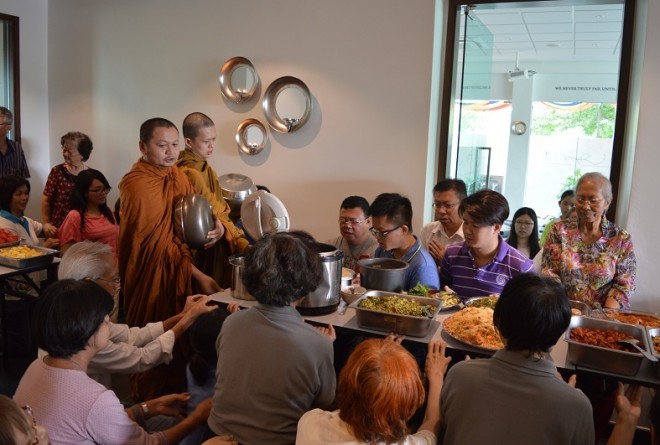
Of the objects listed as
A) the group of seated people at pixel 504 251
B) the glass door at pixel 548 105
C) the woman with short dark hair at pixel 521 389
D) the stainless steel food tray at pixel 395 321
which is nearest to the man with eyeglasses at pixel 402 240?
the group of seated people at pixel 504 251

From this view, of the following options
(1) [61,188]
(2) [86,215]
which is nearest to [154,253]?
(2) [86,215]

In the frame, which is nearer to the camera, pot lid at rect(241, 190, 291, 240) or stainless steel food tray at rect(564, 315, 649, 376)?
stainless steel food tray at rect(564, 315, 649, 376)

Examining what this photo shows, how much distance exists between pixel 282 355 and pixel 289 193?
2705 millimetres

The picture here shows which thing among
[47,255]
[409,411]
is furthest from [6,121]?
[409,411]

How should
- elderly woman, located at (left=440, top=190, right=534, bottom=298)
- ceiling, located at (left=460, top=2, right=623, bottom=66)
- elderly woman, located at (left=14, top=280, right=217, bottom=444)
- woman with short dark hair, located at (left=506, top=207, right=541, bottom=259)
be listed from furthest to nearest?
ceiling, located at (left=460, top=2, right=623, bottom=66)
woman with short dark hair, located at (left=506, top=207, right=541, bottom=259)
elderly woman, located at (left=440, top=190, right=534, bottom=298)
elderly woman, located at (left=14, top=280, right=217, bottom=444)

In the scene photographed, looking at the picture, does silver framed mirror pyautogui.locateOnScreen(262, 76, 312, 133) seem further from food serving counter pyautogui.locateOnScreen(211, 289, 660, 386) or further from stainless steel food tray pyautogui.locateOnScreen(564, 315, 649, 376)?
stainless steel food tray pyautogui.locateOnScreen(564, 315, 649, 376)

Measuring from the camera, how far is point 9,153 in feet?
14.5

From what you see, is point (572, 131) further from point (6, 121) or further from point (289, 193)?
point (6, 121)

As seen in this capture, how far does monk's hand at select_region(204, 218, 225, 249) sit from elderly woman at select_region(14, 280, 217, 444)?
1.14 m

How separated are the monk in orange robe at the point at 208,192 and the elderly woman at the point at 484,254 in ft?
3.65

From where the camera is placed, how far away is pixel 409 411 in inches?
47.1

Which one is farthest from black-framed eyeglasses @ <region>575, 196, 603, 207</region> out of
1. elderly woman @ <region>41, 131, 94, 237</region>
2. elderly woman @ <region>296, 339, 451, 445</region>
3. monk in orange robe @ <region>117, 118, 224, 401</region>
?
elderly woman @ <region>41, 131, 94, 237</region>

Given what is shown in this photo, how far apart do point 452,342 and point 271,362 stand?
2.01 feet

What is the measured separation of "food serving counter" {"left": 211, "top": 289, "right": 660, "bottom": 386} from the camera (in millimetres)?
1538
